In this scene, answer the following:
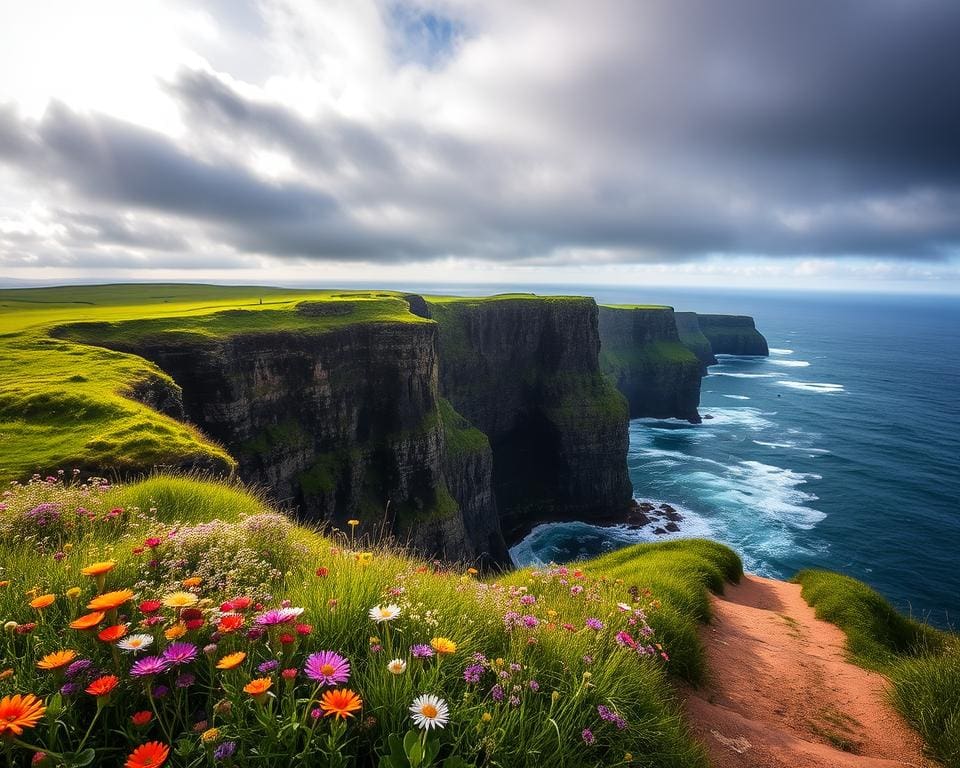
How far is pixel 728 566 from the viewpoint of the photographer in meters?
16.7

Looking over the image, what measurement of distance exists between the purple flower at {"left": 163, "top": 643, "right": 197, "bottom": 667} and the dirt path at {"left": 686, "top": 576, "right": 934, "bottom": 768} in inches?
216

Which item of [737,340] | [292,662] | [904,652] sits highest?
[292,662]

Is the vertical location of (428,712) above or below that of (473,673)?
above

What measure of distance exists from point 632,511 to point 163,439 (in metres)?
57.5

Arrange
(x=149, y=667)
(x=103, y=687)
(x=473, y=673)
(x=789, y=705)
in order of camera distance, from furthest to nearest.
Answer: (x=789, y=705), (x=473, y=673), (x=149, y=667), (x=103, y=687)

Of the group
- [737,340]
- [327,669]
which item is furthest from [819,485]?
[737,340]

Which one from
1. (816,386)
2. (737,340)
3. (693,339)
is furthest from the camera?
(737,340)

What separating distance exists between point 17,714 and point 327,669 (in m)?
1.52

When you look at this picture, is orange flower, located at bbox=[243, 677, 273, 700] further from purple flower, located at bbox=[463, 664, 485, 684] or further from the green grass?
the green grass

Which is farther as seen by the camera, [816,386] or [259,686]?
[816,386]

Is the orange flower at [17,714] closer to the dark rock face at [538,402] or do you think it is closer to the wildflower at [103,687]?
the wildflower at [103,687]

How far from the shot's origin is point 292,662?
11.6 ft

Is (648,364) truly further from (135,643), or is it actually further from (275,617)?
(135,643)

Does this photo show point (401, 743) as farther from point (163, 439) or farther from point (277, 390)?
point (277, 390)
